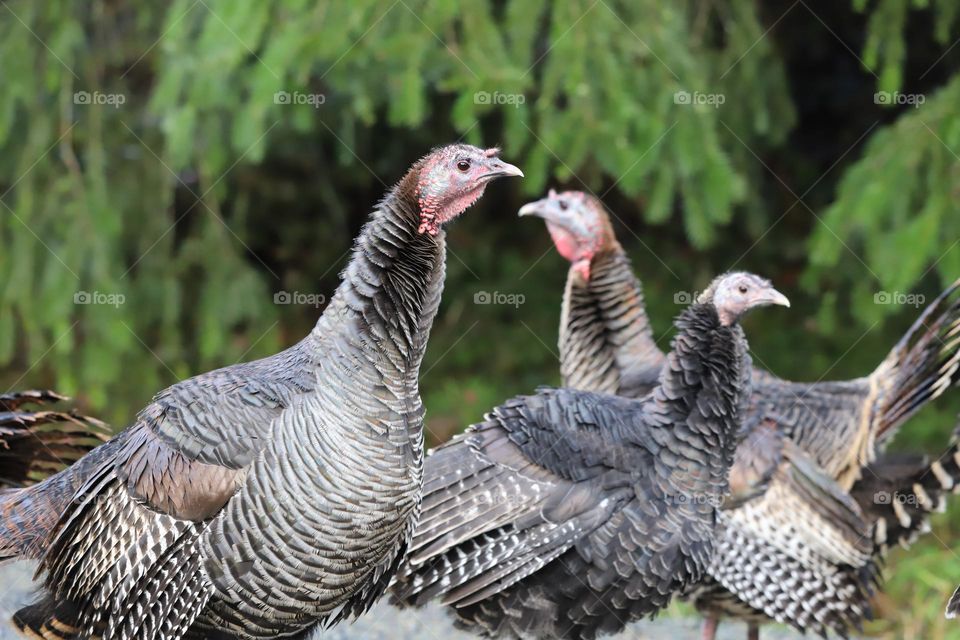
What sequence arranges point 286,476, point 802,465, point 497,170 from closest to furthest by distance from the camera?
point 286,476, point 497,170, point 802,465

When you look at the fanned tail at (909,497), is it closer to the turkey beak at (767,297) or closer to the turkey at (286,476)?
the turkey beak at (767,297)

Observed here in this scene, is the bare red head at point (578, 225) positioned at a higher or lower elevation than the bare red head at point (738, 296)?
higher

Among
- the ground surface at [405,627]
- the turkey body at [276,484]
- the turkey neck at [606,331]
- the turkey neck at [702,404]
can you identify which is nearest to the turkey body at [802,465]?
the turkey neck at [606,331]

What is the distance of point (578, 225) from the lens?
4949mm

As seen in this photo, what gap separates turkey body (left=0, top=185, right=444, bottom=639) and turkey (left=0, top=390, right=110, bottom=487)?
578 millimetres

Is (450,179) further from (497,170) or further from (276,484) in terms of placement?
(276,484)

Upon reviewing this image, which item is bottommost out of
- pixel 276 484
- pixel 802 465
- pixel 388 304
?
pixel 802 465

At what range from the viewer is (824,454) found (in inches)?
184

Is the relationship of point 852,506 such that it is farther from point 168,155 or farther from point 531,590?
point 168,155

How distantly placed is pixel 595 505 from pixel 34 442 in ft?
6.05

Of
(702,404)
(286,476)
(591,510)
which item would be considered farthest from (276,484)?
(702,404)

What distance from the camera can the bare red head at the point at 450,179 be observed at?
301cm

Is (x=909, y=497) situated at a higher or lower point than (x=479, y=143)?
lower

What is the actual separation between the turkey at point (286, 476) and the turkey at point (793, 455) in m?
1.63
